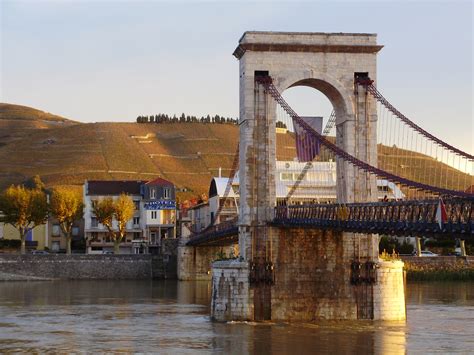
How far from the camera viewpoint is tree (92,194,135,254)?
98.5 meters

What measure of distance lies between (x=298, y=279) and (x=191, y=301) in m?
16.5

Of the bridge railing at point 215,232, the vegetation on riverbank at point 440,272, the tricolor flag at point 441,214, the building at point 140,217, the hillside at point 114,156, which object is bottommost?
the vegetation on riverbank at point 440,272

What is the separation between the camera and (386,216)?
39.8 metres

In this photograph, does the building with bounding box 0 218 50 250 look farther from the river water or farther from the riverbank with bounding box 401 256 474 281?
the river water

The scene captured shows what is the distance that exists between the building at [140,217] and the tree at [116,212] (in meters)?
4.71

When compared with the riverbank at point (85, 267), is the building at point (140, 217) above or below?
above

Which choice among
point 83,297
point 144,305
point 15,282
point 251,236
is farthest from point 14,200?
point 251,236

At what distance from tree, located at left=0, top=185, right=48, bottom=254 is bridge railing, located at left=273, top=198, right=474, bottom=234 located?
171 ft

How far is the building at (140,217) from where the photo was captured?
105500mm

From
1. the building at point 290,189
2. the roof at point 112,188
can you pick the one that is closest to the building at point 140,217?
the roof at point 112,188

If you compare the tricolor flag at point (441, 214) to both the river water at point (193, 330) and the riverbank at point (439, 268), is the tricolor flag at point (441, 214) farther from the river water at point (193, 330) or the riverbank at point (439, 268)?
the riverbank at point (439, 268)

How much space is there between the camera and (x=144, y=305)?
201ft

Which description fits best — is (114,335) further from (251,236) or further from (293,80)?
(293,80)

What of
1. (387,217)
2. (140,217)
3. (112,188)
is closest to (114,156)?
(112,188)
